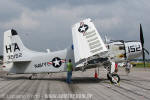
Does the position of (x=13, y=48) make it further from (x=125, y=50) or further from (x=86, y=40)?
(x=125, y=50)

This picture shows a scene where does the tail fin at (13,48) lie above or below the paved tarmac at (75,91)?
above

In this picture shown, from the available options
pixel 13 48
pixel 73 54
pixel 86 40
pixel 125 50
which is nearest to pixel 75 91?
pixel 86 40

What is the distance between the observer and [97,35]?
13461 millimetres

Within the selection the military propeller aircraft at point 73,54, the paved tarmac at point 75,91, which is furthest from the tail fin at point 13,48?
the paved tarmac at point 75,91

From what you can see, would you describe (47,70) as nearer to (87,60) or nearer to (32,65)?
(32,65)

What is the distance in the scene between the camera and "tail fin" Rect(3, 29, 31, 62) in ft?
56.9

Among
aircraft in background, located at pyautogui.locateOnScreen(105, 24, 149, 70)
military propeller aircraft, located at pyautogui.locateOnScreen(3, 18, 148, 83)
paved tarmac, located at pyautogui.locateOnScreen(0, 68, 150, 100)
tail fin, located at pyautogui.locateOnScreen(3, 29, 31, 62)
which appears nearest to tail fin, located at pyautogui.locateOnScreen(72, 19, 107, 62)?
military propeller aircraft, located at pyautogui.locateOnScreen(3, 18, 148, 83)

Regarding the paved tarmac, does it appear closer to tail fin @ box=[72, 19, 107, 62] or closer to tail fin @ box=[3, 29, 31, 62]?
tail fin @ box=[72, 19, 107, 62]

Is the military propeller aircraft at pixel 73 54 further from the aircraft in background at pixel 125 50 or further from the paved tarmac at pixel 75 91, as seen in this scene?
the paved tarmac at pixel 75 91

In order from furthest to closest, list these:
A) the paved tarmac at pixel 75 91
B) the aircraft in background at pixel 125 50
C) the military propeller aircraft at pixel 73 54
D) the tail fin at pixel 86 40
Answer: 1. the aircraft in background at pixel 125 50
2. the military propeller aircraft at pixel 73 54
3. the tail fin at pixel 86 40
4. the paved tarmac at pixel 75 91

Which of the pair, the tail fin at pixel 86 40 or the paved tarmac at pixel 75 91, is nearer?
the paved tarmac at pixel 75 91

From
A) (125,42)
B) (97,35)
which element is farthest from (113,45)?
(97,35)

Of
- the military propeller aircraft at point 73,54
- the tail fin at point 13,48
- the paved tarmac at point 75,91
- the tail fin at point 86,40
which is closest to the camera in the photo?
the paved tarmac at point 75,91

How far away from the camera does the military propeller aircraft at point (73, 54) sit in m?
13.4
